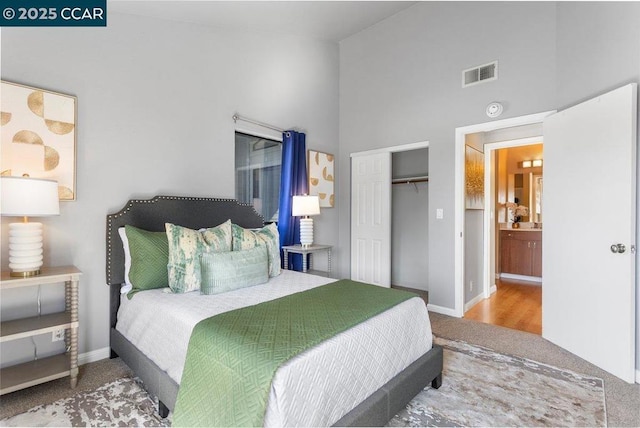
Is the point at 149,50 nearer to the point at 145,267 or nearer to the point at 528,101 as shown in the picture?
the point at 145,267

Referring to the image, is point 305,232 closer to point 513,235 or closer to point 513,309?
point 513,309

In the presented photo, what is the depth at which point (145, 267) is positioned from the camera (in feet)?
7.63

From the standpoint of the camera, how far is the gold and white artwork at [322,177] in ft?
14.3

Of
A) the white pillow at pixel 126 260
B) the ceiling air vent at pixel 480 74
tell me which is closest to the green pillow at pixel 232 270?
the white pillow at pixel 126 260

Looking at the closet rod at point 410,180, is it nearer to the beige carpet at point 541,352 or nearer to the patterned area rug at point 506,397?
the beige carpet at point 541,352

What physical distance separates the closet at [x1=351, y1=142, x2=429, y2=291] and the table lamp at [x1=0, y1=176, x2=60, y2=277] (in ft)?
11.4

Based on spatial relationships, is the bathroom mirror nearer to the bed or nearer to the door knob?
the door knob

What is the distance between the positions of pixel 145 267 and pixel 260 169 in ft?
6.21

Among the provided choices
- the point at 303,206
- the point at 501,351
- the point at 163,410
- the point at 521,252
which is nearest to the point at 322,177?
the point at 303,206

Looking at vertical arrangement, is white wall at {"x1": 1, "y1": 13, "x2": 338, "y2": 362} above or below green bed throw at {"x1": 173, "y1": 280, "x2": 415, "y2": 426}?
above

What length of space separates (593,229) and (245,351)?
2747 mm

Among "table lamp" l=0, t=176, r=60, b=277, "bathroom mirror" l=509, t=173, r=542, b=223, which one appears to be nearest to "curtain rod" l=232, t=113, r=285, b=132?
"table lamp" l=0, t=176, r=60, b=277

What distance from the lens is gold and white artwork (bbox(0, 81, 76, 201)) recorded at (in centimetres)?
208

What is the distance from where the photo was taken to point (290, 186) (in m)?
3.90
